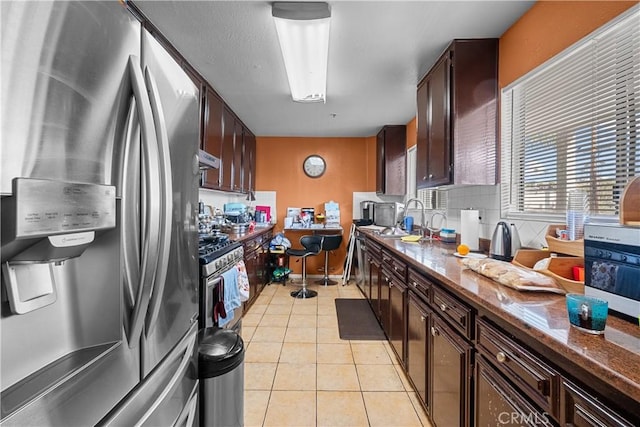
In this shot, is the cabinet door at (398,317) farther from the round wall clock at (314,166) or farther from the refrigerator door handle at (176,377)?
the round wall clock at (314,166)

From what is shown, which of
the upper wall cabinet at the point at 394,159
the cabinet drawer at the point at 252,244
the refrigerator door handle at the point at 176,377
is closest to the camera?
the refrigerator door handle at the point at 176,377

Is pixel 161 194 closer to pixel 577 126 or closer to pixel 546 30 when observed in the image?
pixel 577 126

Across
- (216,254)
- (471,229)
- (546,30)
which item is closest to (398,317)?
(471,229)

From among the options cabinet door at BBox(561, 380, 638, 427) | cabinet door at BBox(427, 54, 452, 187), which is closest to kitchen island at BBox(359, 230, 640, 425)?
cabinet door at BBox(561, 380, 638, 427)

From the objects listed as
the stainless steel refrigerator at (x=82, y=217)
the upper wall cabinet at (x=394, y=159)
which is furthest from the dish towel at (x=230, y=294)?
the upper wall cabinet at (x=394, y=159)

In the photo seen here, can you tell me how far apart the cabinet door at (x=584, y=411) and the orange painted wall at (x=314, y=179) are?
14.3 ft

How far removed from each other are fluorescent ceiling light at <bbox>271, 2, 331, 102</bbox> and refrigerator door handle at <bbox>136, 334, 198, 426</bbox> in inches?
72.6

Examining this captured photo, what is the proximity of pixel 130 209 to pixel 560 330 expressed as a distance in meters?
1.18

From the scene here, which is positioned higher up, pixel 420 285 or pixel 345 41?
pixel 345 41

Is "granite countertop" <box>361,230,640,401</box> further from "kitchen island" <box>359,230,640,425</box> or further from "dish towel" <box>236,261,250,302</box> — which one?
"dish towel" <box>236,261,250,302</box>

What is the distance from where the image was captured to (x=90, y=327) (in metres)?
0.64

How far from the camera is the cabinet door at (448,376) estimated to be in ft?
3.90

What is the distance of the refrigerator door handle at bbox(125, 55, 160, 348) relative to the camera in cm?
65

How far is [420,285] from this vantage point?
5.53ft
